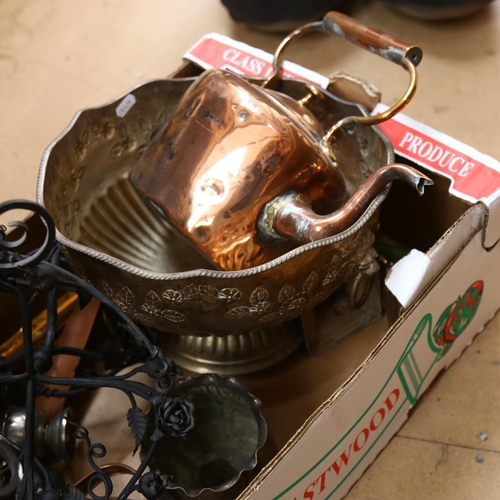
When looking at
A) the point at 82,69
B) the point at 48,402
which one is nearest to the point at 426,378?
the point at 48,402

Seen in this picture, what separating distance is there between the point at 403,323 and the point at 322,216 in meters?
0.10

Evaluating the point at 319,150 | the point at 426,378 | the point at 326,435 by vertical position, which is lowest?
the point at 426,378

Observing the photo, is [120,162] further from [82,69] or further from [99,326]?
[82,69]

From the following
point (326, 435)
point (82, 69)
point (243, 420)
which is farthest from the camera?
point (82, 69)

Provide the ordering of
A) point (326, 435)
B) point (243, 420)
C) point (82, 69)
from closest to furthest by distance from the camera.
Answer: point (326, 435), point (243, 420), point (82, 69)

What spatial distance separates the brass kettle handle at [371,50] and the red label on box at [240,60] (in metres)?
0.02

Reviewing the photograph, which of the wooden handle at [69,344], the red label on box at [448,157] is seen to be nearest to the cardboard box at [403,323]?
the red label on box at [448,157]

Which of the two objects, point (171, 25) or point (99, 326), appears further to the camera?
point (171, 25)

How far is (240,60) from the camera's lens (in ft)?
2.13

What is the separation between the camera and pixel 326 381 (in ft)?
1.95

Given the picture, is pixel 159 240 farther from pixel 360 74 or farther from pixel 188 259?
pixel 360 74

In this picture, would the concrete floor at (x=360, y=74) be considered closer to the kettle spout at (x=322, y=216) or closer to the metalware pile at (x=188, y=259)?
the metalware pile at (x=188, y=259)

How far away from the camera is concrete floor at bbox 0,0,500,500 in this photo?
0.56m

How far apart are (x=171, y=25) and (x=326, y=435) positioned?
2.48 ft
